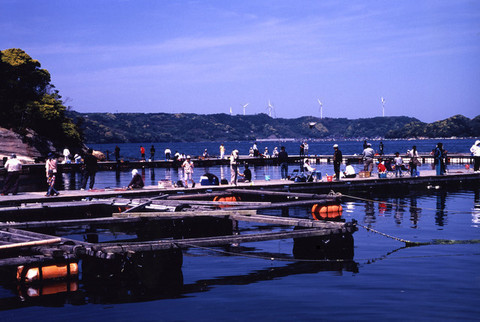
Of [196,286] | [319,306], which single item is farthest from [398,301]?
[196,286]

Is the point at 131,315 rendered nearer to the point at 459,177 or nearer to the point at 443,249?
the point at 443,249

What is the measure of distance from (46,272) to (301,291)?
6.49 meters

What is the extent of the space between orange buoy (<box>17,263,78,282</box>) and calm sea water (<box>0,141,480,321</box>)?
52 centimetres

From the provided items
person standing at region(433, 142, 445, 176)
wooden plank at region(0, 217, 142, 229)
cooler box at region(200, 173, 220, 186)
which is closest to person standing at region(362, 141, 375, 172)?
person standing at region(433, 142, 445, 176)

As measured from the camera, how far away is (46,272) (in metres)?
14.4

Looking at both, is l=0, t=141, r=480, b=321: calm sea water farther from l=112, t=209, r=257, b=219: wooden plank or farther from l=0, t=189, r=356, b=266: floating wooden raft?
l=112, t=209, r=257, b=219: wooden plank

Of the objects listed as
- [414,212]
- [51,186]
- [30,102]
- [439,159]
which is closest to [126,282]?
[51,186]

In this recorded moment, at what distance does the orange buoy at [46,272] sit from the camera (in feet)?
46.8

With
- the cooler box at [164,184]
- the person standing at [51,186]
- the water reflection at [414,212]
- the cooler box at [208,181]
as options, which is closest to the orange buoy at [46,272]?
the person standing at [51,186]

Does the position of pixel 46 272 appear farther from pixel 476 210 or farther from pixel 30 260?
pixel 476 210

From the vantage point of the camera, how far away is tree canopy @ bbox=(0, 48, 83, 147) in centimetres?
9106

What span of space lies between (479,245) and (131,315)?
1338 centimetres

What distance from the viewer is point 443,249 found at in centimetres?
1970

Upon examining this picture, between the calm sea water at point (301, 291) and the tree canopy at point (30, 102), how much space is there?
7786 cm
